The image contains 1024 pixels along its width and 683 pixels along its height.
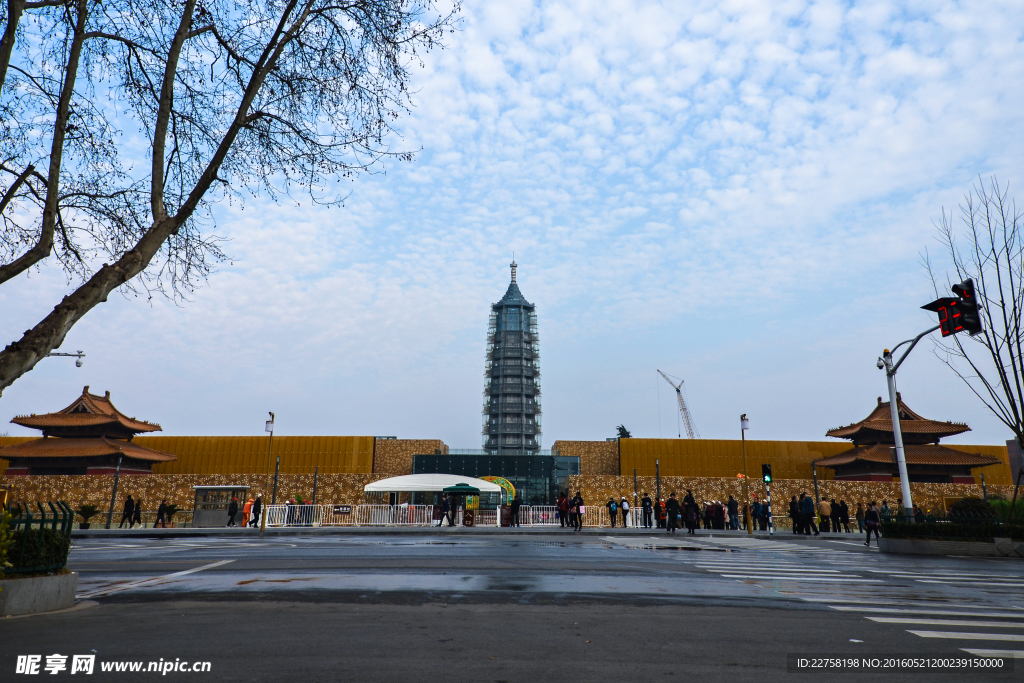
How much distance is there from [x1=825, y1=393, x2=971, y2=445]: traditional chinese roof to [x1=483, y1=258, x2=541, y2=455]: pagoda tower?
57322mm

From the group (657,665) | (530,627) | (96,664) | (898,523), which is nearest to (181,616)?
(96,664)

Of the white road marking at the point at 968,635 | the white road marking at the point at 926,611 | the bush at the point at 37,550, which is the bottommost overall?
the white road marking at the point at 926,611

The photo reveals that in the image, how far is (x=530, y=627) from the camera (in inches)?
242

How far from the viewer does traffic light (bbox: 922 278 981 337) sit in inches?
573

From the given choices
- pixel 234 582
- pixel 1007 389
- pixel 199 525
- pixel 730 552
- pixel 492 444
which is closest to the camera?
pixel 234 582

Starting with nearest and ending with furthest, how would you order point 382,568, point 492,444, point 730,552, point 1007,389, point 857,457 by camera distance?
point 382,568 → point 730,552 → point 1007,389 → point 857,457 → point 492,444

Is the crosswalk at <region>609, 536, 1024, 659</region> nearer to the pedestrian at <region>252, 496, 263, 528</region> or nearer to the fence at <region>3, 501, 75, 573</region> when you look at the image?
the fence at <region>3, 501, 75, 573</region>

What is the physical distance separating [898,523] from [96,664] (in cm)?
2044

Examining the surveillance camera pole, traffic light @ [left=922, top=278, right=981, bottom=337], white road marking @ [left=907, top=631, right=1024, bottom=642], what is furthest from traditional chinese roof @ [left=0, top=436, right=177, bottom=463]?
white road marking @ [left=907, top=631, right=1024, bottom=642]

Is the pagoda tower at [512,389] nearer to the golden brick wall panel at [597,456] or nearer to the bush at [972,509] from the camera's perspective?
the golden brick wall panel at [597,456]

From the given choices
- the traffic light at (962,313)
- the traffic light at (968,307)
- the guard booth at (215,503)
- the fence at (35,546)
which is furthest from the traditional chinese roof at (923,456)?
the fence at (35,546)

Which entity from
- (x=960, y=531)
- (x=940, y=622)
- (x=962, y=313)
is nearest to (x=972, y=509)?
(x=960, y=531)

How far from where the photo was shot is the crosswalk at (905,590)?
20.9 ft

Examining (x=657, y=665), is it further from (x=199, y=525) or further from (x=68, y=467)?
(x=68, y=467)
